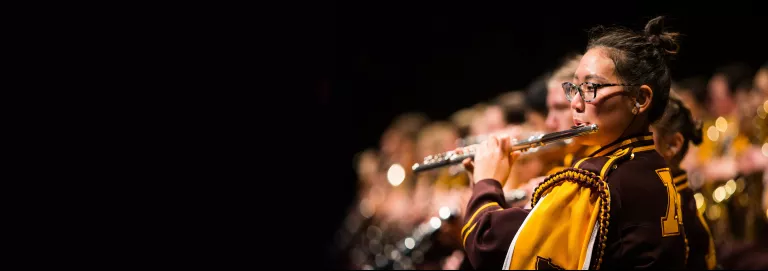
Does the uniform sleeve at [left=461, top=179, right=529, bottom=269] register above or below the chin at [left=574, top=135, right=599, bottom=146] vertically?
below

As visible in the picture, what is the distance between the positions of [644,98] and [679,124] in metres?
0.77

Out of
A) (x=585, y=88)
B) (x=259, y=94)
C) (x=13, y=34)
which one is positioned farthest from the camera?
(x=259, y=94)

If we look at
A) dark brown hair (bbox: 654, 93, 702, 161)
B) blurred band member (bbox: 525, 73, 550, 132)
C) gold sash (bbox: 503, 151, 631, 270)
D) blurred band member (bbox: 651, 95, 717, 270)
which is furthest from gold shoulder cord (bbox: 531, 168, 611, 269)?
blurred band member (bbox: 525, 73, 550, 132)

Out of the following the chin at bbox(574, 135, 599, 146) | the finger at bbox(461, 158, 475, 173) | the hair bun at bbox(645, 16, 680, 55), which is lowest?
the finger at bbox(461, 158, 475, 173)

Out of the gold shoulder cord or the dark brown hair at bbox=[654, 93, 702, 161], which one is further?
the dark brown hair at bbox=[654, 93, 702, 161]

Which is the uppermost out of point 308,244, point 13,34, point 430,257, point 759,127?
point 13,34

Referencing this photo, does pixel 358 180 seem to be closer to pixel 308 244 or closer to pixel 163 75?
pixel 308 244

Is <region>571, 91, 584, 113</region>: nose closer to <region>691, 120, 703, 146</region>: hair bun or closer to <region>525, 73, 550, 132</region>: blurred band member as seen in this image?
<region>691, 120, 703, 146</region>: hair bun

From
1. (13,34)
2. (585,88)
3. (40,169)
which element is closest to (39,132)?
(40,169)

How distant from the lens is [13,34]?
3.22 m

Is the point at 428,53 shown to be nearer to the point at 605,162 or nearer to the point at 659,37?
the point at 659,37

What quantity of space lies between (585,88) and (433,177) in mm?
3127

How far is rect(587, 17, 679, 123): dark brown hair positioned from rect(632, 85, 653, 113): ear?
0.01m

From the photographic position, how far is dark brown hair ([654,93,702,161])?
7.19 feet
